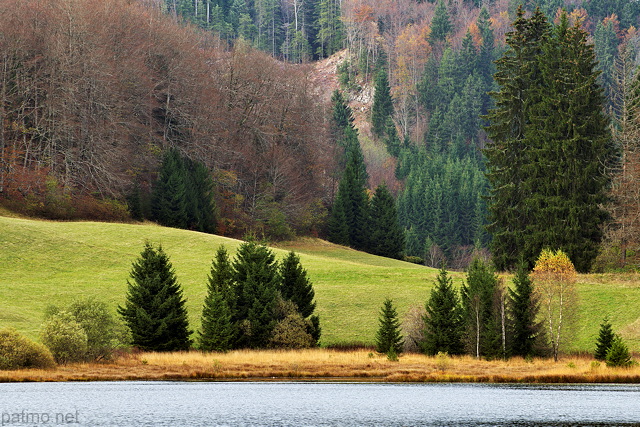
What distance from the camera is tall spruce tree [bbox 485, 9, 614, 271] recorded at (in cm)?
8375

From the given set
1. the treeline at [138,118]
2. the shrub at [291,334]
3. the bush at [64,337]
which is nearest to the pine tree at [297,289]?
the shrub at [291,334]

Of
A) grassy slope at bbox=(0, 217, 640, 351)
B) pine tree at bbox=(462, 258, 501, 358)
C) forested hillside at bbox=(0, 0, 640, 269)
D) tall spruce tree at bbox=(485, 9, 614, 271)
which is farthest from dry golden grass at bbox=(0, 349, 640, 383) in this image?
forested hillside at bbox=(0, 0, 640, 269)

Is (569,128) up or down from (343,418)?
up

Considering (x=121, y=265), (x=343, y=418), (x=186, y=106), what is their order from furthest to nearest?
1. (x=186, y=106)
2. (x=121, y=265)
3. (x=343, y=418)

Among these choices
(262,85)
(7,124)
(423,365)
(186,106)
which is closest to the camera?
(423,365)

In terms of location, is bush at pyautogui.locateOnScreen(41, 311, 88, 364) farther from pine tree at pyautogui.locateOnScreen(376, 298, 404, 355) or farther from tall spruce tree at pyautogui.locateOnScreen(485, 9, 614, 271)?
tall spruce tree at pyautogui.locateOnScreen(485, 9, 614, 271)

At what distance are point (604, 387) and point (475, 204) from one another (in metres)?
135

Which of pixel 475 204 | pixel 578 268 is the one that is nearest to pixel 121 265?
pixel 578 268

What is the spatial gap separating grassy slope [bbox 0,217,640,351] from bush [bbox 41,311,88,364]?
6.40 m

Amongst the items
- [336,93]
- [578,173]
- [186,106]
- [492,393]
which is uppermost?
[336,93]

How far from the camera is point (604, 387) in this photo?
43938 mm

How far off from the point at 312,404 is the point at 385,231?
95.1 metres

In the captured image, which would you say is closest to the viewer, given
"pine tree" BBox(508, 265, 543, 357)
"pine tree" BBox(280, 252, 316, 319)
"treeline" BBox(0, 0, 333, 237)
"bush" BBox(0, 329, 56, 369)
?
"bush" BBox(0, 329, 56, 369)

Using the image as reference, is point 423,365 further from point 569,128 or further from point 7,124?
point 7,124
